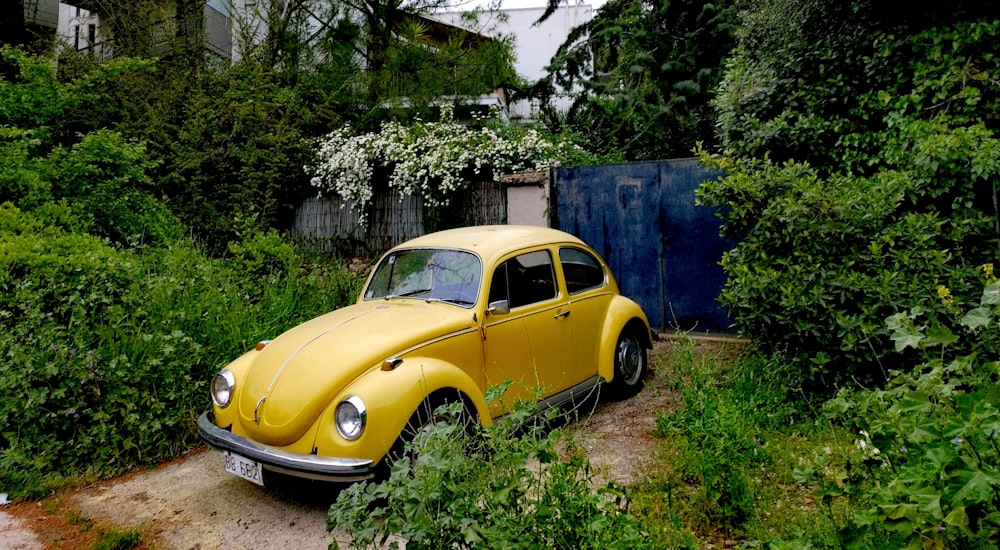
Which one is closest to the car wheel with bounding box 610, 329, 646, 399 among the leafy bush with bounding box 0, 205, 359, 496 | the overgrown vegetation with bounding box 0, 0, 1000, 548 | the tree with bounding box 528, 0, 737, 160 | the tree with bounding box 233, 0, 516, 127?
the overgrown vegetation with bounding box 0, 0, 1000, 548

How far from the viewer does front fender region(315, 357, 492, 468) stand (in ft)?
10.8

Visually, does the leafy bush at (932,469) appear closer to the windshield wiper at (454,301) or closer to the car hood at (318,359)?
the car hood at (318,359)

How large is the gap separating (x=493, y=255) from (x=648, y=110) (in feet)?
24.8

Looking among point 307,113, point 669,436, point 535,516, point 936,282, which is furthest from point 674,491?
point 307,113

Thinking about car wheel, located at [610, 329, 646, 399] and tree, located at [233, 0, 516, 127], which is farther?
tree, located at [233, 0, 516, 127]

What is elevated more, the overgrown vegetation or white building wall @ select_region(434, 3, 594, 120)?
white building wall @ select_region(434, 3, 594, 120)

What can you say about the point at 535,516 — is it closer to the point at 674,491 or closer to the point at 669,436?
the point at 674,491

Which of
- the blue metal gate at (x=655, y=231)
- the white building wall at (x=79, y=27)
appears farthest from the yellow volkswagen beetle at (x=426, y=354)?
the white building wall at (x=79, y=27)

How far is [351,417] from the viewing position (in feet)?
11.0

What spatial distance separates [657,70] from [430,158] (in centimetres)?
546

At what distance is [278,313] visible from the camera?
5793 mm

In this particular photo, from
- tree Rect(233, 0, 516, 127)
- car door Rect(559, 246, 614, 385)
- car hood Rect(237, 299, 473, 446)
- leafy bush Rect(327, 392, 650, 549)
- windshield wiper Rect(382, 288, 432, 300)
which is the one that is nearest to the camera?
leafy bush Rect(327, 392, 650, 549)

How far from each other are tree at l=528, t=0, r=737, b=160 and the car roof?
6.25 m

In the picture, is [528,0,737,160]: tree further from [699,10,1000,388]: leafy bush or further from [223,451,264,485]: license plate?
[223,451,264,485]: license plate
